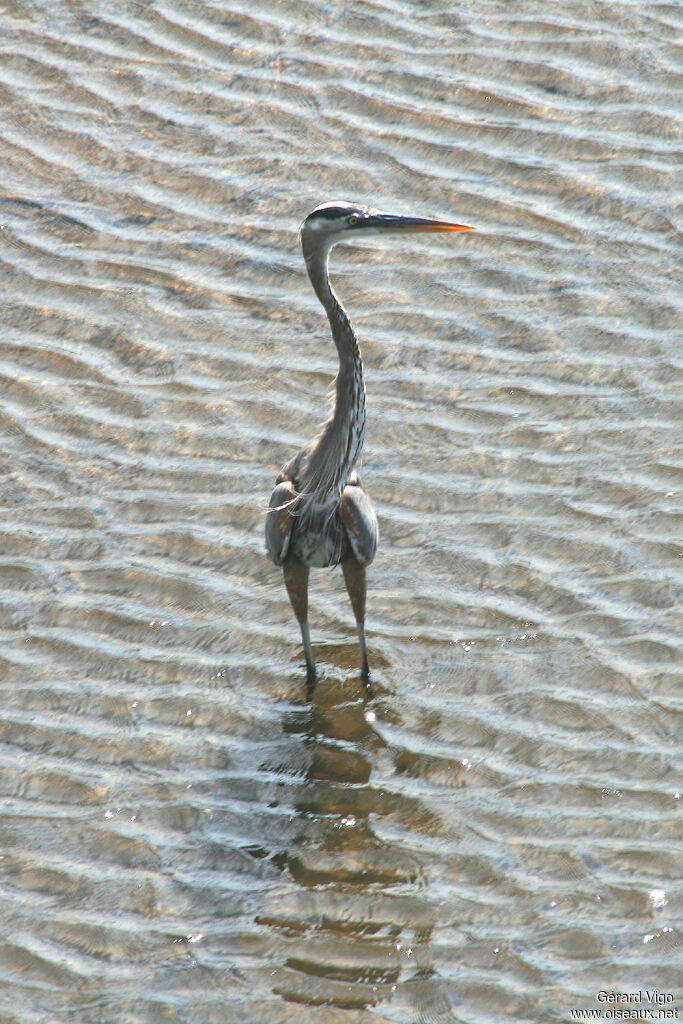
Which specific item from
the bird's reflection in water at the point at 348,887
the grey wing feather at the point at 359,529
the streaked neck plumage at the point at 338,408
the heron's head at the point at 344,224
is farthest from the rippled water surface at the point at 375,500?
the heron's head at the point at 344,224

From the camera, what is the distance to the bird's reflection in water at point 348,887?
4.21m

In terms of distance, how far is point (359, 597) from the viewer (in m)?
5.41

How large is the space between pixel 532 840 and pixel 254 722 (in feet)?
4.08

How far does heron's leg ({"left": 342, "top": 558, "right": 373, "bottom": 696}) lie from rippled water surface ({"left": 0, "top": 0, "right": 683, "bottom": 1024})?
0.10 meters

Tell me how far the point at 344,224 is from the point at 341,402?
2.30ft

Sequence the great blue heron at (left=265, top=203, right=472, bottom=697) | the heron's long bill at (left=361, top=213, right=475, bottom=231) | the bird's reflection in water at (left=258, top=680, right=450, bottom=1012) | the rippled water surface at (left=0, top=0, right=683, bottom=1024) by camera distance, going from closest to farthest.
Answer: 1. the bird's reflection in water at (left=258, top=680, right=450, bottom=1012)
2. the rippled water surface at (left=0, top=0, right=683, bottom=1024)
3. the heron's long bill at (left=361, top=213, right=475, bottom=231)
4. the great blue heron at (left=265, top=203, right=472, bottom=697)

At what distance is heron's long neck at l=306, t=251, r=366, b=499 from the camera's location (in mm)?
5262

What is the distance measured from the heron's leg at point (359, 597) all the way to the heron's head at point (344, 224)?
4.14 feet

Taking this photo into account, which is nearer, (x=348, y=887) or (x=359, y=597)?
(x=348, y=887)

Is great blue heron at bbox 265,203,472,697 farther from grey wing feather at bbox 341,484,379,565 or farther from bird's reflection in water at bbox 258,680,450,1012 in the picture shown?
bird's reflection in water at bbox 258,680,450,1012

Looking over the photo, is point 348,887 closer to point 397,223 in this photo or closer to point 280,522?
point 280,522

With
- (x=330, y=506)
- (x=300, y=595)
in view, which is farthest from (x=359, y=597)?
(x=330, y=506)

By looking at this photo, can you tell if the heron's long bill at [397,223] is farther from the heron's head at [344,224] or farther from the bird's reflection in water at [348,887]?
the bird's reflection in water at [348,887]

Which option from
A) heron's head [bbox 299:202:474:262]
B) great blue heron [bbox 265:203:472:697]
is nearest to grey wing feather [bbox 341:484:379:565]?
great blue heron [bbox 265:203:472:697]
